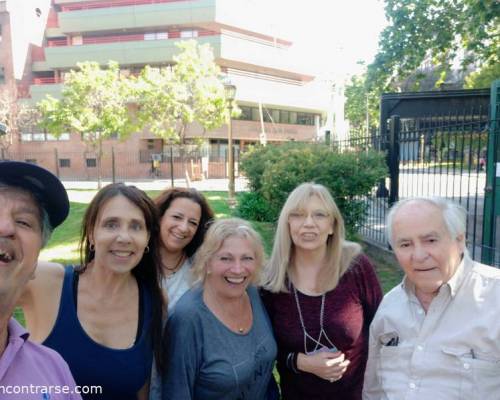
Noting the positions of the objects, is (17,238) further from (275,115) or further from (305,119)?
(305,119)

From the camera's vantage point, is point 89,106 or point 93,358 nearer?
point 93,358

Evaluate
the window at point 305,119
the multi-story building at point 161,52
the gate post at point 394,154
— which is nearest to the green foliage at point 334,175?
the gate post at point 394,154

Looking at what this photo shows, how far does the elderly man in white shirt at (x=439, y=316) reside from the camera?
2104 mm

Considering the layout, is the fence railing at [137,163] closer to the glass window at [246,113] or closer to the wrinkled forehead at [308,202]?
the glass window at [246,113]

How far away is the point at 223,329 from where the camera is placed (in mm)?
2396

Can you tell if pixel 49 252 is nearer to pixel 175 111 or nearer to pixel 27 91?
pixel 175 111

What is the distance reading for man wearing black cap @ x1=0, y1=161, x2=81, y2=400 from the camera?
1.32m

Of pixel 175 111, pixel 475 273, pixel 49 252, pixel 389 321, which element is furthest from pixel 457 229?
pixel 175 111

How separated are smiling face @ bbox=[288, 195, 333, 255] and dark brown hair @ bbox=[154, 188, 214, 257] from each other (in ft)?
2.66

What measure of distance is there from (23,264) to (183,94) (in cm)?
2772

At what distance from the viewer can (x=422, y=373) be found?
7.22 ft

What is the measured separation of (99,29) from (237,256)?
4145 cm

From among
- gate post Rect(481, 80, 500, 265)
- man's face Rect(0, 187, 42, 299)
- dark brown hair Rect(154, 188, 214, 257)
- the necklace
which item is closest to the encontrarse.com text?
man's face Rect(0, 187, 42, 299)

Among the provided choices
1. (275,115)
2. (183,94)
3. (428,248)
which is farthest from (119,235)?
(275,115)
